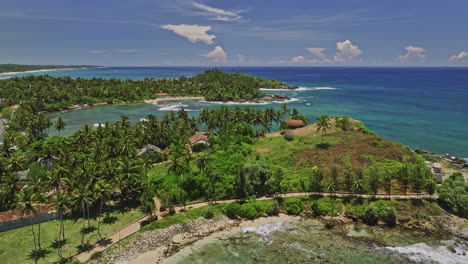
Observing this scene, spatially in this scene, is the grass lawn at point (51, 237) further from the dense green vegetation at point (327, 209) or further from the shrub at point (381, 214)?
the shrub at point (381, 214)

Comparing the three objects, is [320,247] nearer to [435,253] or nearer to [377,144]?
[435,253]

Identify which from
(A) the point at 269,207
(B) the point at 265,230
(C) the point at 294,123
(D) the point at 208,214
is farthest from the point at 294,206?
(C) the point at 294,123

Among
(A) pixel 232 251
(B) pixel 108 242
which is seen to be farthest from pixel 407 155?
(B) pixel 108 242

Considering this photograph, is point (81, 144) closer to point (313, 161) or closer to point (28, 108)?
point (313, 161)

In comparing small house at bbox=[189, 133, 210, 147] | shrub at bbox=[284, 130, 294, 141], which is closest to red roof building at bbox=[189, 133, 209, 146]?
small house at bbox=[189, 133, 210, 147]

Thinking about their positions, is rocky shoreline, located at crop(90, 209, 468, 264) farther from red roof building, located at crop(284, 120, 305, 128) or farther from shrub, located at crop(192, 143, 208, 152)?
red roof building, located at crop(284, 120, 305, 128)

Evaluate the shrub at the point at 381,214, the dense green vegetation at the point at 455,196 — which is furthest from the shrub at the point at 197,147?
the dense green vegetation at the point at 455,196
